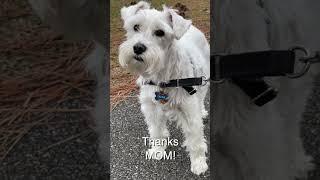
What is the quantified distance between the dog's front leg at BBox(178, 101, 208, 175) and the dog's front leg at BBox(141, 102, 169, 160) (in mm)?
30

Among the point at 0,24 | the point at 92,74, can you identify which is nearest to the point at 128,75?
the point at 92,74

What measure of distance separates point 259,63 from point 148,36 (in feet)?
0.63

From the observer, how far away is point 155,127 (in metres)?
0.65

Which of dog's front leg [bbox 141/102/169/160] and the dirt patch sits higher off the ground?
the dirt patch

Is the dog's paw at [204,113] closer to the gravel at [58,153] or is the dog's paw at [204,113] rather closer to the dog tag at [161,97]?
the dog tag at [161,97]

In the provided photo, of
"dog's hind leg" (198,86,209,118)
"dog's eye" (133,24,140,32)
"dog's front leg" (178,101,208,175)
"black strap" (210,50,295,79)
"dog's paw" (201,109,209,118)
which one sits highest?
"dog's eye" (133,24,140,32)

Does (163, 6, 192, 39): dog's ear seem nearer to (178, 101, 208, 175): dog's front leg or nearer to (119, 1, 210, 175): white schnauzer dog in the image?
(119, 1, 210, 175): white schnauzer dog

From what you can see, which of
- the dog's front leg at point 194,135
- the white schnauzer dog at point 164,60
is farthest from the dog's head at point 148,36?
the dog's front leg at point 194,135

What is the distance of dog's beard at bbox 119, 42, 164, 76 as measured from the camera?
0.64m

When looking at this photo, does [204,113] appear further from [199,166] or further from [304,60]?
[304,60]

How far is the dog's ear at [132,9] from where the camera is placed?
605mm

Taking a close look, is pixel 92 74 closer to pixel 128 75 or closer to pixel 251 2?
pixel 128 75

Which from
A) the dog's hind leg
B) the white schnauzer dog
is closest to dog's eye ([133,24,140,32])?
the white schnauzer dog

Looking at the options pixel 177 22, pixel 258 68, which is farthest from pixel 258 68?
pixel 177 22
